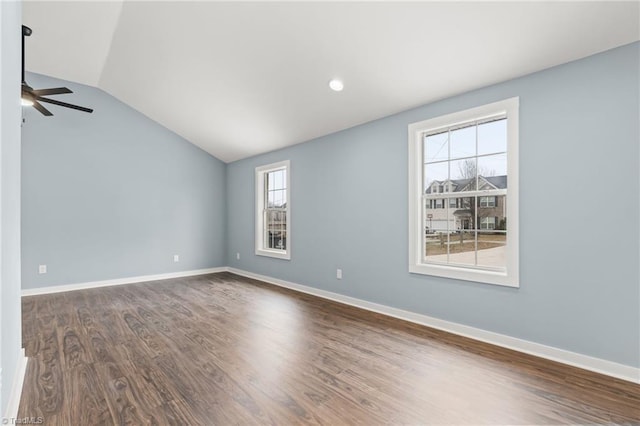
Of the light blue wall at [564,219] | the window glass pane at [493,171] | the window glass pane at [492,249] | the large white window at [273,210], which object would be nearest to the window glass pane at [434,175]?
the light blue wall at [564,219]

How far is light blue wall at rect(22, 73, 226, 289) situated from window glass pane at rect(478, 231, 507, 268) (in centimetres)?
536

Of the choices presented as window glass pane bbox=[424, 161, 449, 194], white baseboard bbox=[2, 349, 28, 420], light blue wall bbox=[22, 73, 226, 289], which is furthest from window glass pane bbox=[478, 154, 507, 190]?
light blue wall bbox=[22, 73, 226, 289]

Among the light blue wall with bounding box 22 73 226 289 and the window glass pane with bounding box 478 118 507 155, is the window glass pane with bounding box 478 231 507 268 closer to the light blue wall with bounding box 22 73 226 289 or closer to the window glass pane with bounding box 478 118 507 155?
the window glass pane with bounding box 478 118 507 155

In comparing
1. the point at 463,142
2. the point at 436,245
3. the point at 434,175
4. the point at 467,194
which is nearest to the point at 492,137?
the point at 463,142

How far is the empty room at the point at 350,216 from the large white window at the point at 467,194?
→ 2 cm

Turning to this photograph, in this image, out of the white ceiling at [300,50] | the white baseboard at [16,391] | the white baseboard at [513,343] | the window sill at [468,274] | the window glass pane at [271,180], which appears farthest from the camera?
the window glass pane at [271,180]

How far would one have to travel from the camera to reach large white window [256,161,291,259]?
5.55m

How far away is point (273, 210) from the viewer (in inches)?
241

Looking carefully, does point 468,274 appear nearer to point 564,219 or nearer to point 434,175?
point 564,219

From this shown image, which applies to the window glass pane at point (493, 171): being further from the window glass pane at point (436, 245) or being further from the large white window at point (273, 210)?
the large white window at point (273, 210)

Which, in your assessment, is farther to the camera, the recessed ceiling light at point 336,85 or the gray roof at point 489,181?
the recessed ceiling light at point 336,85

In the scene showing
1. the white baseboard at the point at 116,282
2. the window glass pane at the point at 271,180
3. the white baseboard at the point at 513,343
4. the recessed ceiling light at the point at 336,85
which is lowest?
the white baseboard at the point at 116,282

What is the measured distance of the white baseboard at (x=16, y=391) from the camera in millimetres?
1826

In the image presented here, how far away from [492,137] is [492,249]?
3.55 ft
